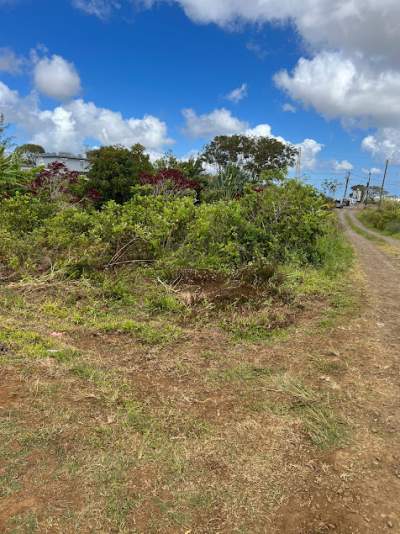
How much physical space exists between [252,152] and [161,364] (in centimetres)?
3201

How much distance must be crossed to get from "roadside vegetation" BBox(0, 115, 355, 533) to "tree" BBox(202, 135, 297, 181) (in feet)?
86.8

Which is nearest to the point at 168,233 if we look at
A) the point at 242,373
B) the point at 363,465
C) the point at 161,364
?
the point at 161,364

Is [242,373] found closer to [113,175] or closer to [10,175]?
[10,175]

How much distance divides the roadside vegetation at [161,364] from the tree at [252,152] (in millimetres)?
26457

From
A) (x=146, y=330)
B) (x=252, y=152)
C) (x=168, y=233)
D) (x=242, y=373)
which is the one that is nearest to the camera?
(x=242, y=373)

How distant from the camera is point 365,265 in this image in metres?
9.66

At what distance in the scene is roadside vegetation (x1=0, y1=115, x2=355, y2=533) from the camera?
200 centimetres

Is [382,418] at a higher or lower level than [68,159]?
lower

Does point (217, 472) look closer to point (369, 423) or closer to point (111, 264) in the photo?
point (369, 423)

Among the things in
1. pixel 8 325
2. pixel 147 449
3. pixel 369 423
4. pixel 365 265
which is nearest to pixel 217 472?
pixel 147 449

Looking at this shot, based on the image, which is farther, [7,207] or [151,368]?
[7,207]

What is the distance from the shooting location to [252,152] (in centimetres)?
3322

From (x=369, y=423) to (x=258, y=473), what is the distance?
99 cm

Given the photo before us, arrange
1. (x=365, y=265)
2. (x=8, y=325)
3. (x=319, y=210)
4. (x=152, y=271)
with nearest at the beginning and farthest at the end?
1. (x=8, y=325)
2. (x=152, y=271)
3. (x=319, y=210)
4. (x=365, y=265)
